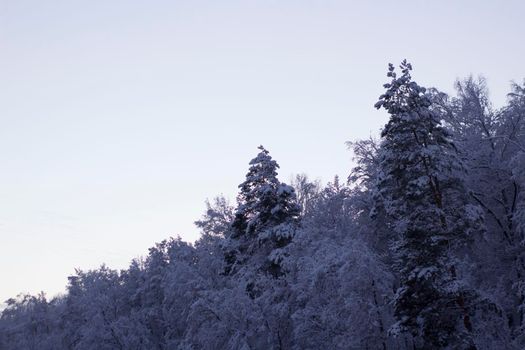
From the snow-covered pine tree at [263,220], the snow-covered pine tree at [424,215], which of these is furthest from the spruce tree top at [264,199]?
the snow-covered pine tree at [424,215]

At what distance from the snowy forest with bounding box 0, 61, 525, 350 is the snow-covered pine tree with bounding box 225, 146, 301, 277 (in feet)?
0.26

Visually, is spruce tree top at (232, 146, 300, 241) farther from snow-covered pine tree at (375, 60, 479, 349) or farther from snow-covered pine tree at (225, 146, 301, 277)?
snow-covered pine tree at (375, 60, 479, 349)

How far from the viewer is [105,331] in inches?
1428

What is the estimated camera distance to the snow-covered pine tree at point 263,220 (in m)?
28.6

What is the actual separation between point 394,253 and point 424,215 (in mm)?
6794

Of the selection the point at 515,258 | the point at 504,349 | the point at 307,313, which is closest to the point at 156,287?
the point at 307,313

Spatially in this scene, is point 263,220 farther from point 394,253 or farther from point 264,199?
point 394,253

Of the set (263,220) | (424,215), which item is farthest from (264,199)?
(424,215)

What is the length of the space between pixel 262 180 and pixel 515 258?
49.7ft

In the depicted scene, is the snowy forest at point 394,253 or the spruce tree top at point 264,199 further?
the spruce tree top at point 264,199

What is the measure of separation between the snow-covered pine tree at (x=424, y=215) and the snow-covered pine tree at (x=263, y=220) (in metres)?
9.90

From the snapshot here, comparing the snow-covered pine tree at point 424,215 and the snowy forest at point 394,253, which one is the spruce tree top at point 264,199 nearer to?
the snowy forest at point 394,253

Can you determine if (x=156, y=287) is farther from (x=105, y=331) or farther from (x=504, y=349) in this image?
(x=504, y=349)

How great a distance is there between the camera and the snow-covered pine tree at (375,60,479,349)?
17.1 m
